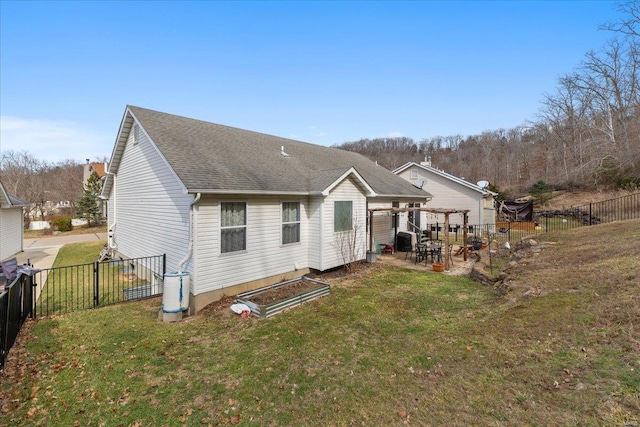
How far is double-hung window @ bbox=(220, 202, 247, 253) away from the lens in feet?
27.6

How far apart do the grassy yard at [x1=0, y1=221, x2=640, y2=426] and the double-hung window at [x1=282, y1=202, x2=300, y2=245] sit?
9.38ft

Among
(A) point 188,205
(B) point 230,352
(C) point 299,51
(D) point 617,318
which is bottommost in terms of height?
(B) point 230,352

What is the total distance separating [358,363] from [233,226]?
5208 millimetres

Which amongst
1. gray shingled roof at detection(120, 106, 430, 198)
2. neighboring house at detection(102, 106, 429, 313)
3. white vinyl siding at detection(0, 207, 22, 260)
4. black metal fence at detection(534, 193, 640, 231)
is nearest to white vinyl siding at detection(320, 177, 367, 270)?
neighboring house at detection(102, 106, 429, 313)

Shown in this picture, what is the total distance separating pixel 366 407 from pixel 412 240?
12.5m

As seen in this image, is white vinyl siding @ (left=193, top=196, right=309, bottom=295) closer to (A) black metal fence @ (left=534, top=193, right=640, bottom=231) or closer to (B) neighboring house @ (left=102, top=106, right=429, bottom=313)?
(B) neighboring house @ (left=102, top=106, right=429, bottom=313)

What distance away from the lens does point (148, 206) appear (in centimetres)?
1063

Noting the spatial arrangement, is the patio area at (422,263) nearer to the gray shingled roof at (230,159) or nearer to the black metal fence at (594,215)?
the gray shingled roof at (230,159)

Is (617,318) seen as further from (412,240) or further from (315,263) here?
(412,240)

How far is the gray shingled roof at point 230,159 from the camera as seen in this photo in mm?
8422

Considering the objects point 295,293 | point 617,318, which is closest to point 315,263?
point 295,293

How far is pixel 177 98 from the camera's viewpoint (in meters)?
16.0

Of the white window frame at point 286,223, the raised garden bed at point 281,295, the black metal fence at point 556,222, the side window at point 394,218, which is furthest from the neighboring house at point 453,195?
the raised garden bed at point 281,295

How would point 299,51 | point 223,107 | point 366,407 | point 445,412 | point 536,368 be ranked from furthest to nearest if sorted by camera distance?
point 223,107 → point 299,51 → point 536,368 → point 366,407 → point 445,412
